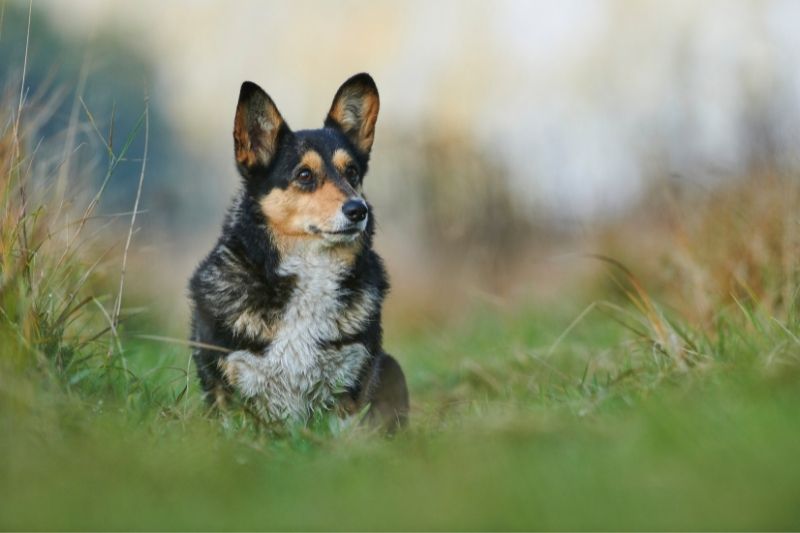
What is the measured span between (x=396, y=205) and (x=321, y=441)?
7.75m

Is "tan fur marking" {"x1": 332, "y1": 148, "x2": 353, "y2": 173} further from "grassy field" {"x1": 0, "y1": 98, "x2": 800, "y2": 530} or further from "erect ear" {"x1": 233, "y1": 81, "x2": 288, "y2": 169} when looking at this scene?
"grassy field" {"x1": 0, "y1": 98, "x2": 800, "y2": 530}

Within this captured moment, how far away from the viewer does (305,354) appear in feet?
14.4

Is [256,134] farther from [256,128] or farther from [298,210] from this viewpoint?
[298,210]

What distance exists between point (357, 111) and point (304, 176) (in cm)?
63

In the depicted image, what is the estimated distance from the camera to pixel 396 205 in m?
11.2

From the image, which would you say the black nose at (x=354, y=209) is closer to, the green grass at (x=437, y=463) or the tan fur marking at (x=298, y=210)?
the tan fur marking at (x=298, y=210)

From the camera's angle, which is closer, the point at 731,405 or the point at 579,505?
the point at 579,505

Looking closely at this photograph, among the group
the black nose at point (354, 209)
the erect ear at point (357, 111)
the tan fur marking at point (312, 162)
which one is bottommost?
the black nose at point (354, 209)

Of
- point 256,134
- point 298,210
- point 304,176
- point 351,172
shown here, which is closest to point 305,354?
point 298,210

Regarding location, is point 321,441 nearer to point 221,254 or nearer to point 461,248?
point 221,254

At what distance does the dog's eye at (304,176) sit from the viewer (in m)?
4.68

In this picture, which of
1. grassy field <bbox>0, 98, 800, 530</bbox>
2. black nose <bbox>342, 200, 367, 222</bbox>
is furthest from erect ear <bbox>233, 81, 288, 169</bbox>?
grassy field <bbox>0, 98, 800, 530</bbox>

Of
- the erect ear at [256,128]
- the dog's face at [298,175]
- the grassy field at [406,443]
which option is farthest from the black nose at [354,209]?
the grassy field at [406,443]

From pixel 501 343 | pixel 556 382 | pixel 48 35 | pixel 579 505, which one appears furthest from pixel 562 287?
pixel 48 35
